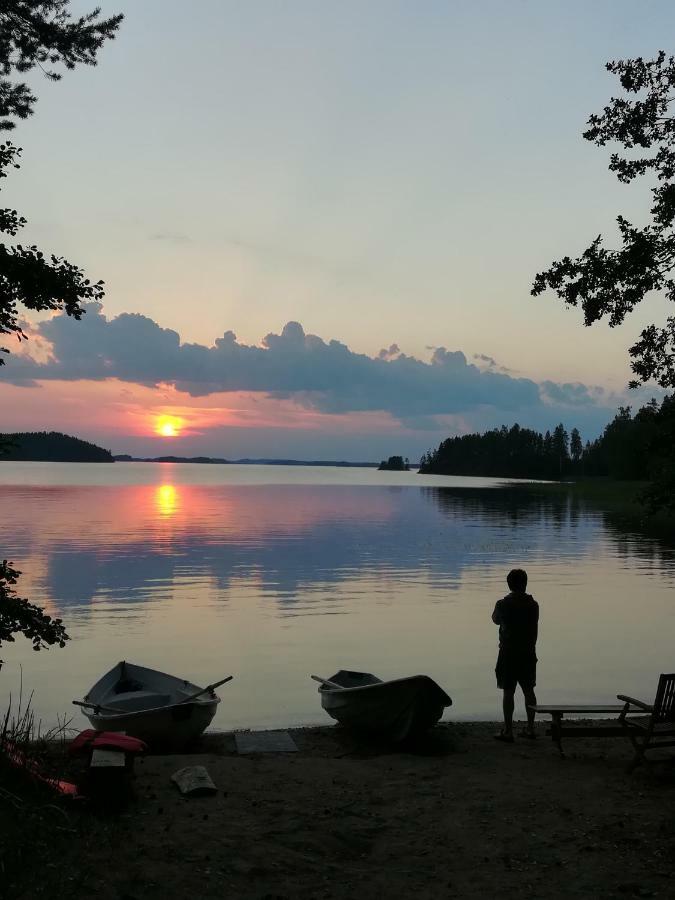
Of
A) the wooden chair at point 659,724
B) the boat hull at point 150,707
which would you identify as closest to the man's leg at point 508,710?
the wooden chair at point 659,724

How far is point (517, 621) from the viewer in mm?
12281

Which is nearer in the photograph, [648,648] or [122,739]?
[122,739]

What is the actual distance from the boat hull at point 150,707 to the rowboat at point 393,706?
2299 millimetres

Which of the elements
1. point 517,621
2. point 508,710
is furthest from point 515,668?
point 508,710

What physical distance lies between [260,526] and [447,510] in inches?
1309

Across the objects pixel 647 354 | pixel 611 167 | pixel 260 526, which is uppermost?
pixel 611 167

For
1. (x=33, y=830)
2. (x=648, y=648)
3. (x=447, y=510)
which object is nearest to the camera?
(x=33, y=830)

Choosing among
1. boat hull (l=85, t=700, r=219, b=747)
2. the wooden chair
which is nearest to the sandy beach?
the wooden chair

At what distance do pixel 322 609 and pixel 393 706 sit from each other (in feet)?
55.6

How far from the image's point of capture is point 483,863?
826 centimetres

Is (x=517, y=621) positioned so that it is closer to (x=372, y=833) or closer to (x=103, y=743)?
(x=372, y=833)

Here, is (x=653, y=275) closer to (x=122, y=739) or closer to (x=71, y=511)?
(x=122, y=739)

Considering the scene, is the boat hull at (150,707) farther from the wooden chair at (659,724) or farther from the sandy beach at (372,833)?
the wooden chair at (659,724)

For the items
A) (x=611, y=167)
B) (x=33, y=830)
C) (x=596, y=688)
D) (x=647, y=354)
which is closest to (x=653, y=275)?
(x=647, y=354)
